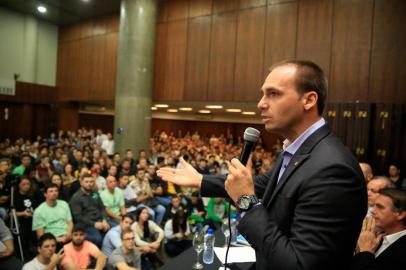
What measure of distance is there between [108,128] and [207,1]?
9.40 m

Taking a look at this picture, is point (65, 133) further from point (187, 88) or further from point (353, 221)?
point (353, 221)

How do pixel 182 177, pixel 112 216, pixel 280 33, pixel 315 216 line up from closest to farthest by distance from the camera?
pixel 315 216 < pixel 182 177 < pixel 112 216 < pixel 280 33

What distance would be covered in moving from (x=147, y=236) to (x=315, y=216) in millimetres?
3972

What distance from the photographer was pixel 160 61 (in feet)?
33.8

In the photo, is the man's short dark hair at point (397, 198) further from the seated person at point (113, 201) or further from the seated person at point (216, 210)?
the seated person at point (113, 201)

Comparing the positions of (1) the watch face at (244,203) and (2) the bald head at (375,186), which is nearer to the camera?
(1) the watch face at (244,203)

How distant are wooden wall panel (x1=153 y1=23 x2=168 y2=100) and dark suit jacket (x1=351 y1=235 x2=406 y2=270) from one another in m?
8.97

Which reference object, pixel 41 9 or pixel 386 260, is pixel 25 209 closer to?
pixel 386 260

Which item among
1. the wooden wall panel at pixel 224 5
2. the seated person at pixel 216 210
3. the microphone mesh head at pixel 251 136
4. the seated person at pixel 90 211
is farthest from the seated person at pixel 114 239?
the wooden wall panel at pixel 224 5

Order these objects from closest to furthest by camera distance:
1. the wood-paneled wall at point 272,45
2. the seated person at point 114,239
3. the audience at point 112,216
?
the audience at point 112,216
the seated person at point 114,239
the wood-paneled wall at point 272,45

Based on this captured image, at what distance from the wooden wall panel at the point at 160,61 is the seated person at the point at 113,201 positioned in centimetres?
537

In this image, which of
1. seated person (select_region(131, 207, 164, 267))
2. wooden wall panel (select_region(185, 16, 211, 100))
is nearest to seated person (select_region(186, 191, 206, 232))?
seated person (select_region(131, 207, 164, 267))

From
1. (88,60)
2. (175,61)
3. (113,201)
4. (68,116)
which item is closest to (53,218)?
(113,201)

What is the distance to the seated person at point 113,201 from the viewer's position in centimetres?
512
